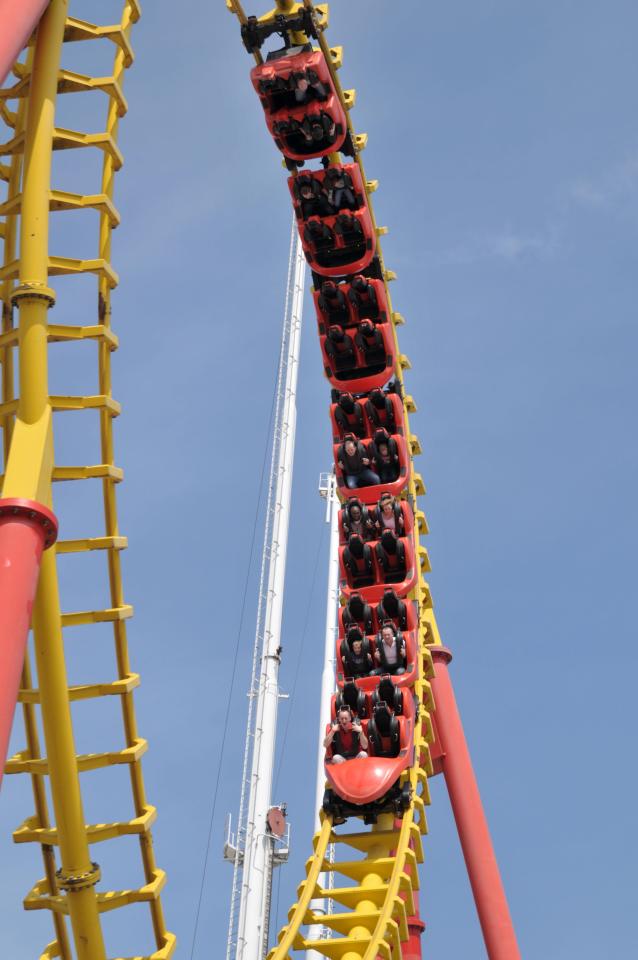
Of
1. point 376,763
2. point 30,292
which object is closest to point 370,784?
point 376,763

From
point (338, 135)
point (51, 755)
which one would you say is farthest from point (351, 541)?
point (51, 755)

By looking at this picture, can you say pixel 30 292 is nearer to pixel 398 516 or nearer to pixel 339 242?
pixel 398 516

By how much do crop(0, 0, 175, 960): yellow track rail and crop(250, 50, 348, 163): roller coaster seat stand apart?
185 inches

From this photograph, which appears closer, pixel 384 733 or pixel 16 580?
pixel 16 580

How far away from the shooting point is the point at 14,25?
5.42 metres

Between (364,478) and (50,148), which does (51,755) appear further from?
(364,478)

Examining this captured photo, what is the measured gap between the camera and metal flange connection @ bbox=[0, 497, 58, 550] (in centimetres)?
570

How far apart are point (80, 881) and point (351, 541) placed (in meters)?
5.68

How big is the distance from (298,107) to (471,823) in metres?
7.15

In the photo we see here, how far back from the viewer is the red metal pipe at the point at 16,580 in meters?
5.16

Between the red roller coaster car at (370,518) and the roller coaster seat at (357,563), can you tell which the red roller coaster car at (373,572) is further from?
the red roller coaster car at (370,518)

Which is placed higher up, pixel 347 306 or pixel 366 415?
pixel 347 306

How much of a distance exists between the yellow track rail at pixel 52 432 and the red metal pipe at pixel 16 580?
0.55 meters

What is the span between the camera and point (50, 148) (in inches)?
269
